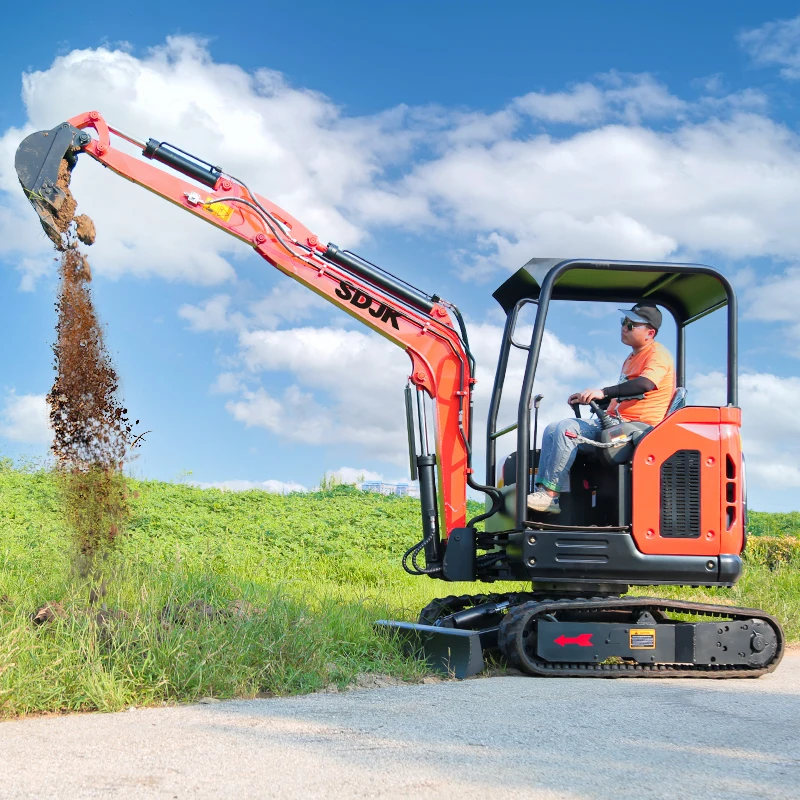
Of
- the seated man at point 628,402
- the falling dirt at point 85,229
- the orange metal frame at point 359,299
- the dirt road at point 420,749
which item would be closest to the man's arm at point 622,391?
the seated man at point 628,402

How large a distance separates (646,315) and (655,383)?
22.5 inches

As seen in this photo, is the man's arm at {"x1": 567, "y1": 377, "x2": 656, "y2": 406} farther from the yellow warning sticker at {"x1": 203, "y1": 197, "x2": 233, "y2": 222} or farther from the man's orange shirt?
the yellow warning sticker at {"x1": 203, "y1": 197, "x2": 233, "y2": 222}

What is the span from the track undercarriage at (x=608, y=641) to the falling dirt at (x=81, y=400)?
3.27m

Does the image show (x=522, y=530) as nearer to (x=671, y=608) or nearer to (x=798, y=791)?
(x=671, y=608)

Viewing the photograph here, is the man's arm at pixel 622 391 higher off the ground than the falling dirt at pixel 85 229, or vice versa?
the falling dirt at pixel 85 229

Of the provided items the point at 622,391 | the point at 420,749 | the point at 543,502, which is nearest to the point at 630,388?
the point at 622,391

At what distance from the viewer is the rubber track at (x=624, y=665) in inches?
237

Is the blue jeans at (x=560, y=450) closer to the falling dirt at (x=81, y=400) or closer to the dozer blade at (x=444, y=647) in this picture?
the dozer blade at (x=444, y=647)

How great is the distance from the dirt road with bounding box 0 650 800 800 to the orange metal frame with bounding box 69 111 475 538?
8.00ft

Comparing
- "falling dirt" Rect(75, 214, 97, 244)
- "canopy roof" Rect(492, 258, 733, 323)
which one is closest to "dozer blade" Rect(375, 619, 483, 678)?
"canopy roof" Rect(492, 258, 733, 323)

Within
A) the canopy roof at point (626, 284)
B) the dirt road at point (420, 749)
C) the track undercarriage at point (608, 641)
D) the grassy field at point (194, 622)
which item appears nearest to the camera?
the dirt road at point (420, 749)

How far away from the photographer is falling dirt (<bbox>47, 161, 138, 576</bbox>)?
7.75 metres

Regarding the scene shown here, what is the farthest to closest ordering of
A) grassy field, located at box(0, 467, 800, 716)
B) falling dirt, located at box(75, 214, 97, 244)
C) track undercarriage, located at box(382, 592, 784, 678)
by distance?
falling dirt, located at box(75, 214, 97, 244)
track undercarriage, located at box(382, 592, 784, 678)
grassy field, located at box(0, 467, 800, 716)

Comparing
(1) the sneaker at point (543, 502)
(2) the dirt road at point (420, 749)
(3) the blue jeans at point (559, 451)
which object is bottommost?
(2) the dirt road at point (420, 749)
